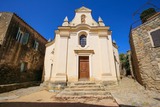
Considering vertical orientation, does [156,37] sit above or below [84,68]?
above

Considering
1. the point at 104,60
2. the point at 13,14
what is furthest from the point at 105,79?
the point at 13,14

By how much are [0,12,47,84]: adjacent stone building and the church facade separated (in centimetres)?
358

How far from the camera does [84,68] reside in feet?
33.4

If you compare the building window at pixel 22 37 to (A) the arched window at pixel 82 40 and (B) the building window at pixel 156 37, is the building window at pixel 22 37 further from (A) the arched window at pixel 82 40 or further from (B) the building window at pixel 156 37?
(B) the building window at pixel 156 37

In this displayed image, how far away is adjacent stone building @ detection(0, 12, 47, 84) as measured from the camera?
32.3 ft

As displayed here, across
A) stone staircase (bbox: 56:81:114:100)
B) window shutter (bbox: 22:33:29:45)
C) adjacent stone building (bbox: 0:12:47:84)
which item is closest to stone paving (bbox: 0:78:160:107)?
stone staircase (bbox: 56:81:114:100)

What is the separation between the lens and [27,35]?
42.9ft

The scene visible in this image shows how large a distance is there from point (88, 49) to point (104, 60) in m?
2.19

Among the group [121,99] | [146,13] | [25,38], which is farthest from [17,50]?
[146,13]

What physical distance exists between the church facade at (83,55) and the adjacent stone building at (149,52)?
2.57 metres

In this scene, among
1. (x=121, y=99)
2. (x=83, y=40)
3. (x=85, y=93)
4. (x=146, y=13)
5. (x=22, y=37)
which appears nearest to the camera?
(x=121, y=99)

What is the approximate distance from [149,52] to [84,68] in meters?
6.18

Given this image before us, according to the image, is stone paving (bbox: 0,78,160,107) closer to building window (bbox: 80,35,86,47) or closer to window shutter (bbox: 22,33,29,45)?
building window (bbox: 80,35,86,47)

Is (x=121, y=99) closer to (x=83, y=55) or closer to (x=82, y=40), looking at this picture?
(x=83, y=55)
